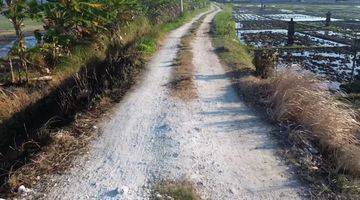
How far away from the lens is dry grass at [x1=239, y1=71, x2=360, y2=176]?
7.13 m

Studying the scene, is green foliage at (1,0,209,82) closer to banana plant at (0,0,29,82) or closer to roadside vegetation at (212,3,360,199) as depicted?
banana plant at (0,0,29,82)

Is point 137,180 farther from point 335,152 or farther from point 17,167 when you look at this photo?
point 335,152

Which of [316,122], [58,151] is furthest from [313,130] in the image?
[58,151]

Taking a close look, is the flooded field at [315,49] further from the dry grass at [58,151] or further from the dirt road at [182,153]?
the dry grass at [58,151]

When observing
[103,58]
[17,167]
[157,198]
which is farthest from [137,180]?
[103,58]

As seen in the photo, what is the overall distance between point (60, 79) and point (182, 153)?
246 inches

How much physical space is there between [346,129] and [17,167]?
240 inches

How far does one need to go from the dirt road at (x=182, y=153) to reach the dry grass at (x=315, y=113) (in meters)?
0.62

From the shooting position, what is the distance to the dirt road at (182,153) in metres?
6.10

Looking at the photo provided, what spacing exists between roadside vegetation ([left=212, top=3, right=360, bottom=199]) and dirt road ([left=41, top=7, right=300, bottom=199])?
353mm

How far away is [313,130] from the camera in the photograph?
7.95 meters

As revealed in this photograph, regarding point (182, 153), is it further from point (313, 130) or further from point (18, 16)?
point (18, 16)

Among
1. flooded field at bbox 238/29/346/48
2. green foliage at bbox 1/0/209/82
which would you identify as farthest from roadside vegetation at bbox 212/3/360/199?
flooded field at bbox 238/29/346/48

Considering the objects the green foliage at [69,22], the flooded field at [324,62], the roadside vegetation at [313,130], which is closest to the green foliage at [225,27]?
the flooded field at [324,62]
